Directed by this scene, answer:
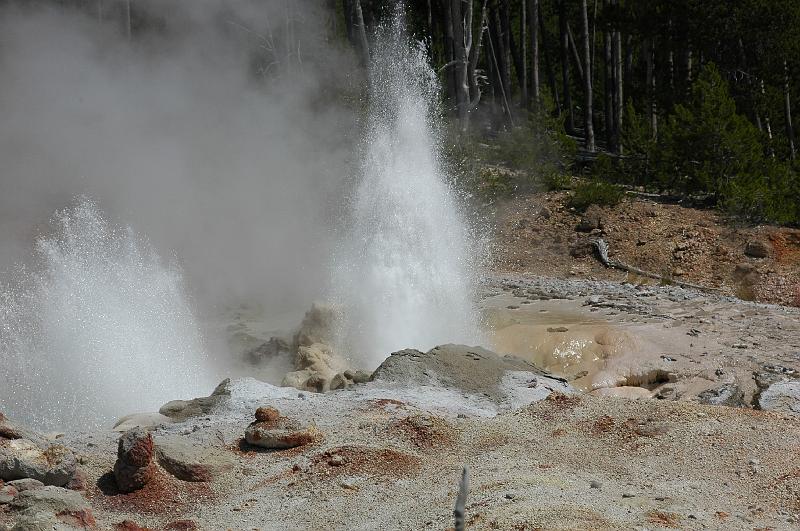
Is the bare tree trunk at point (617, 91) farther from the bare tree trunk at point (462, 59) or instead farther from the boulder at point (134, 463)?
the boulder at point (134, 463)

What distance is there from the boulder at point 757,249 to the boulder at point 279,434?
29.3ft

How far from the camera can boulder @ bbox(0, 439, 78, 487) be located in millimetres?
4754

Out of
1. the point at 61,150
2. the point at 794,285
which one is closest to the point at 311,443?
the point at 61,150

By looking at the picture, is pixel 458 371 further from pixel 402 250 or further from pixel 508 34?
pixel 508 34

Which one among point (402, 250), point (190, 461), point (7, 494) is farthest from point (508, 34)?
point (7, 494)

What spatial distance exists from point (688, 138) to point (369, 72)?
4.87m

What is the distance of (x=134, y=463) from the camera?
15.9 feet

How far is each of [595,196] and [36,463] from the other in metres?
11.0

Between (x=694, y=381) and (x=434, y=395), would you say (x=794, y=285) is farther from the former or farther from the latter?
(x=434, y=395)

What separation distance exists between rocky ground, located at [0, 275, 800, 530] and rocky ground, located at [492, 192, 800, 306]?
5.07 metres

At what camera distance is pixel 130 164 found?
10.7 meters

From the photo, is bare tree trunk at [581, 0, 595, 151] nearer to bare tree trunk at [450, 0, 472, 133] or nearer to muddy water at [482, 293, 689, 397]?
bare tree trunk at [450, 0, 472, 133]

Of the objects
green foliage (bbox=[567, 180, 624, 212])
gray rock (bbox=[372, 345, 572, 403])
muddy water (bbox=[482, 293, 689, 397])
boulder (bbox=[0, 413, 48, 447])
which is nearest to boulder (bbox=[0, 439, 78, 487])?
boulder (bbox=[0, 413, 48, 447])

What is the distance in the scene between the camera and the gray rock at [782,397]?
6.41 metres
